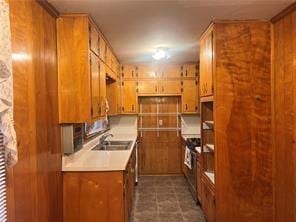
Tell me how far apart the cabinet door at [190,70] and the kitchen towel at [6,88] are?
483 centimetres

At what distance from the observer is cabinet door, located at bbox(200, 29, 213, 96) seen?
3268 millimetres

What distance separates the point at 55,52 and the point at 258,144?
2332 millimetres

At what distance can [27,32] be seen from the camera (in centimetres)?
211

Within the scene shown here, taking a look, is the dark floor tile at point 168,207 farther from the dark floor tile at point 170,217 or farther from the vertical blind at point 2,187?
the vertical blind at point 2,187

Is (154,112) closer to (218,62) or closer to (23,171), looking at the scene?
(218,62)

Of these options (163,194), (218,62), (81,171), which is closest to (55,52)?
(81,171)

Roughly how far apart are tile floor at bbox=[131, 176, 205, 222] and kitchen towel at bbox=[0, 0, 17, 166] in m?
2.78

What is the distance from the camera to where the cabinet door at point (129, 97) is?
6.16m

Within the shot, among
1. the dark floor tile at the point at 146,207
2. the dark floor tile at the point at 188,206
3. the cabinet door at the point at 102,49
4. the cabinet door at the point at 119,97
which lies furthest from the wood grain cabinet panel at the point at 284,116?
the cabinet door at the point at 119,97

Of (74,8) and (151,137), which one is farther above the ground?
(74,8)

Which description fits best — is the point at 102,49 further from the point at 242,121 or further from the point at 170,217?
the point at 170,217

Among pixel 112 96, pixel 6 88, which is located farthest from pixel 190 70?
pixel 6 88

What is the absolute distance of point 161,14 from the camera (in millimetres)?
2830

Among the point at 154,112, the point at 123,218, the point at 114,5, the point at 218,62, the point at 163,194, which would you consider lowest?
the point at 163,194
